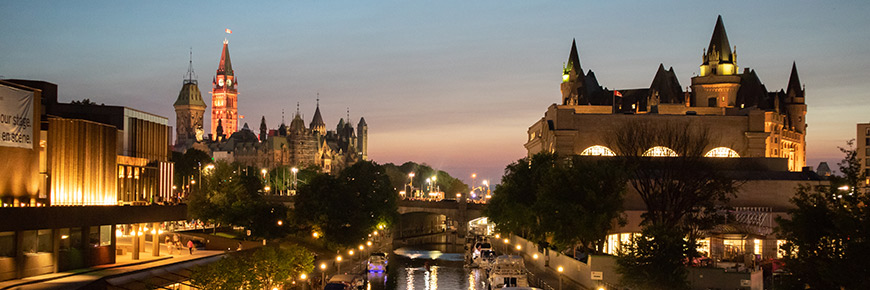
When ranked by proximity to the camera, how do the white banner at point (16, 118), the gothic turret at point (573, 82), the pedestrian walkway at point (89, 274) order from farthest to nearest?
the gothic turret at point (573, 82), the white banner at point (16, 118), the pedestrian walkway at point (89, 274)

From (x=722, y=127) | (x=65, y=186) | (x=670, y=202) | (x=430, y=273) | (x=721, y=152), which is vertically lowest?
(x=430, y=273)

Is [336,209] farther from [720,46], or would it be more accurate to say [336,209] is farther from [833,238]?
[720,46]

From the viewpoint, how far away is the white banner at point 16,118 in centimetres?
4906

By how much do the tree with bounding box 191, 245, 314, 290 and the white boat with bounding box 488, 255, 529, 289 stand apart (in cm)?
1552

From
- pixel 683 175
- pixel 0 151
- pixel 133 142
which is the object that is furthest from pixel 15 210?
pixel 683 175

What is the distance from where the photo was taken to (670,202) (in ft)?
273

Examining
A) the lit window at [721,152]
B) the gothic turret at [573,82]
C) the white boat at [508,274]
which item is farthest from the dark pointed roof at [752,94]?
the white boat at [508,274]

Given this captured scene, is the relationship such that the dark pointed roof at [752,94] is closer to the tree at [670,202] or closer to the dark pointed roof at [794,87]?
the dark pointed roof at [794,87]

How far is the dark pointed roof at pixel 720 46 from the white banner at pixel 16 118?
136 metres

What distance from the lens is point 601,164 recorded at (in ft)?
246

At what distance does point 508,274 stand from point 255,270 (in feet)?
78.1

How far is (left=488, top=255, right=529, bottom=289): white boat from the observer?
6619 centimetres

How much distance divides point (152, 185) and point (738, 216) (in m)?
53.4

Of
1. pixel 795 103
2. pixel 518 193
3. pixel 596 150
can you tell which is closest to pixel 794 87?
pixel 795 103
